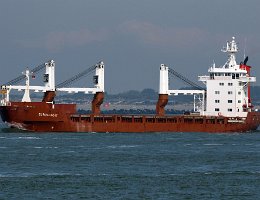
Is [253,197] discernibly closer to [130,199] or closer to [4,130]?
[130,199]

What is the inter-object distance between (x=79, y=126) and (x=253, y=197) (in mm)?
52156

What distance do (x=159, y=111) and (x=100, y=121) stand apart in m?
7.30

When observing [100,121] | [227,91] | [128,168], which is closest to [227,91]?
[227,91]

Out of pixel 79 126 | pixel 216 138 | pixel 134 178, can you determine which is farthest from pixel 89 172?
pixel 79 126

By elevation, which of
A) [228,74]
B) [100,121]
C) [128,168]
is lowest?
[128,168]

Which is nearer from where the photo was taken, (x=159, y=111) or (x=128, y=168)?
(x=128, y=168)

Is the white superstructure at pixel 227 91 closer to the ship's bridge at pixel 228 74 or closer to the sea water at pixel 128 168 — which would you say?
the ship's bridge at pixel 228 74

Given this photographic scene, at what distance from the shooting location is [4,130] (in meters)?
101

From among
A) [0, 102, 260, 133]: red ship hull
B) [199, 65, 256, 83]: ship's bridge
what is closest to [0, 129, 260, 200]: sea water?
[0, 102, 260, 133]: red ship hull

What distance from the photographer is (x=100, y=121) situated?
320 feet

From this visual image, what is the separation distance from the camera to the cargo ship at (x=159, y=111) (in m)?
94.6

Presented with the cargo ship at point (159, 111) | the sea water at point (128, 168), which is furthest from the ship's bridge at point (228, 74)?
the sea water at point (128, 168)

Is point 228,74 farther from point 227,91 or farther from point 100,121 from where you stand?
point 100,121

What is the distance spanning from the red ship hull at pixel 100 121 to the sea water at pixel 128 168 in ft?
23.0
